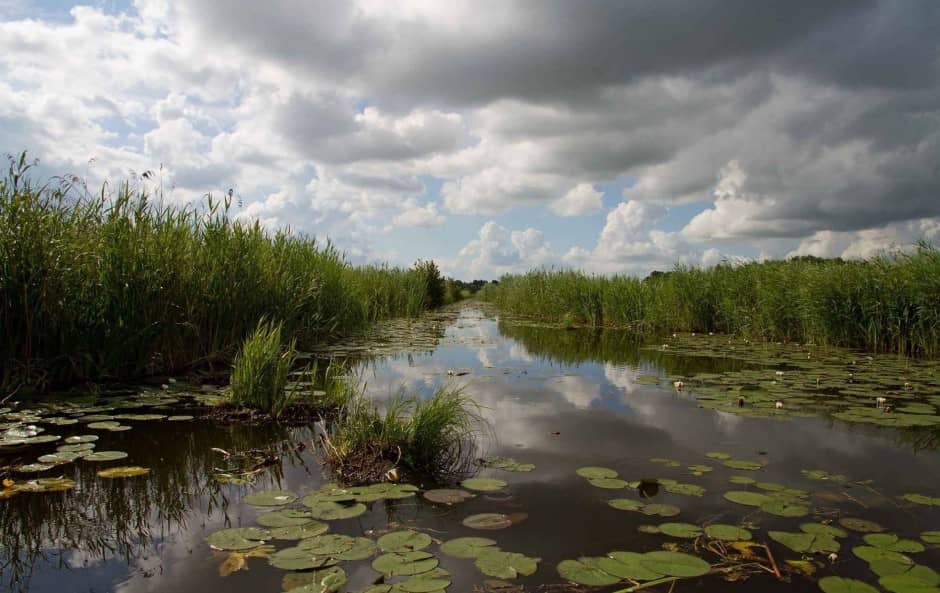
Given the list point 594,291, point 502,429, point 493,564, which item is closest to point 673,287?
point 594,291

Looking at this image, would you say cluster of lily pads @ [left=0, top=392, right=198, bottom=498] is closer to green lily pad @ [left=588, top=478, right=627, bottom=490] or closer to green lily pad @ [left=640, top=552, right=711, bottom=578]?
green lily pad @ [left=588, top=478, right=627, bottom=490]

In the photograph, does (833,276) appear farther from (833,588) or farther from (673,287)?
(833,588)

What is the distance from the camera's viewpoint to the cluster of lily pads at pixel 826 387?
4944 millimetres

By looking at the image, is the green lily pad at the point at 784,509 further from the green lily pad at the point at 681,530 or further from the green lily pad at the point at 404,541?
the green lily pad at the point at 404,541

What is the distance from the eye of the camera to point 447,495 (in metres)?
2.97

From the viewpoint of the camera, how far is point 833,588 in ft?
6.74

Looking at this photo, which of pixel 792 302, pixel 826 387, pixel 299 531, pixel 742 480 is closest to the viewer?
pixel 299 531

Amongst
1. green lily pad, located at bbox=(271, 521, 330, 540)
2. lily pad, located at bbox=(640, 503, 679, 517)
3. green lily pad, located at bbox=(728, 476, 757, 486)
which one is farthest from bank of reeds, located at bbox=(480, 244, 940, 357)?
green lily pad, located at bbox=(271, 521, 330, 540)

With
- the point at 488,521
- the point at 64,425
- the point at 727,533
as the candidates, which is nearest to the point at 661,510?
the point at 727,533

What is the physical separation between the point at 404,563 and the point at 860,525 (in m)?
2.28

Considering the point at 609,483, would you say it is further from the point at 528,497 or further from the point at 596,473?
the point at 528,497

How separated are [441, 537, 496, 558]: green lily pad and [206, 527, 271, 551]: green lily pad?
33.7 inches

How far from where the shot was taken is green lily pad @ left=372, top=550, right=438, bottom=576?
212cm

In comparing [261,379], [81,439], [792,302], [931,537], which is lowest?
[931,537]
